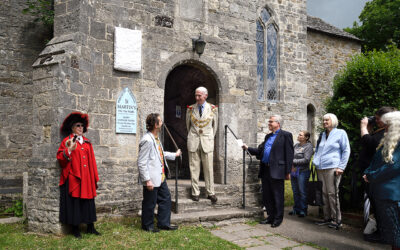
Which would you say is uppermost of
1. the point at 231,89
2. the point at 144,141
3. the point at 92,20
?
the point at 92,20

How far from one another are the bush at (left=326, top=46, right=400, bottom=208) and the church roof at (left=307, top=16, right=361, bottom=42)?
29.3 ft

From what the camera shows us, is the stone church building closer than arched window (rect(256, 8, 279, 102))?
Yes

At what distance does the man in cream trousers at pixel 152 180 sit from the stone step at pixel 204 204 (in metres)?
0.66

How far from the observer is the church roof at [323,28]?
48.0 ft

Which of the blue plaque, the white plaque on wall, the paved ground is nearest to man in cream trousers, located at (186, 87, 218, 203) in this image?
the paved ground

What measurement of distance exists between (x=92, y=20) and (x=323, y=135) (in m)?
4.39

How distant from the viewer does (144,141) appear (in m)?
5.00

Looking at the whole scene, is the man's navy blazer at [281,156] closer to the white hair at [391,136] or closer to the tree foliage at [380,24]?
the white hair at [391,136]

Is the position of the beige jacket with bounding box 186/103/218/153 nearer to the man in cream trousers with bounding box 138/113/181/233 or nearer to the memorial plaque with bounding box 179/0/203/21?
the man in cream trousers with bounding box 138/113/181/233

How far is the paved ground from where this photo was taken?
4641mm

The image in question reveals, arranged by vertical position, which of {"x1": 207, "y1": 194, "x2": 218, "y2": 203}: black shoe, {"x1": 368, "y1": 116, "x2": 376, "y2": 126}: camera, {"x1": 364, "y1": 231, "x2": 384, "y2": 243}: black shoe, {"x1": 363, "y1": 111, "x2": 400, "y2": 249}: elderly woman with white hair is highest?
{"x1": 368, "y1": 116, "x2": 376, "y2": 126}: camera

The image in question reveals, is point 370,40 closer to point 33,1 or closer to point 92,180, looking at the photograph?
point 33,1

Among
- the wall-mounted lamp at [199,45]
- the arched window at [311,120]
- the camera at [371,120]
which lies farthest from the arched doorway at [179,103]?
the arched window at [311,120]

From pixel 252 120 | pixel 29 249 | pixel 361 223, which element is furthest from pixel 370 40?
pixel 29 249
